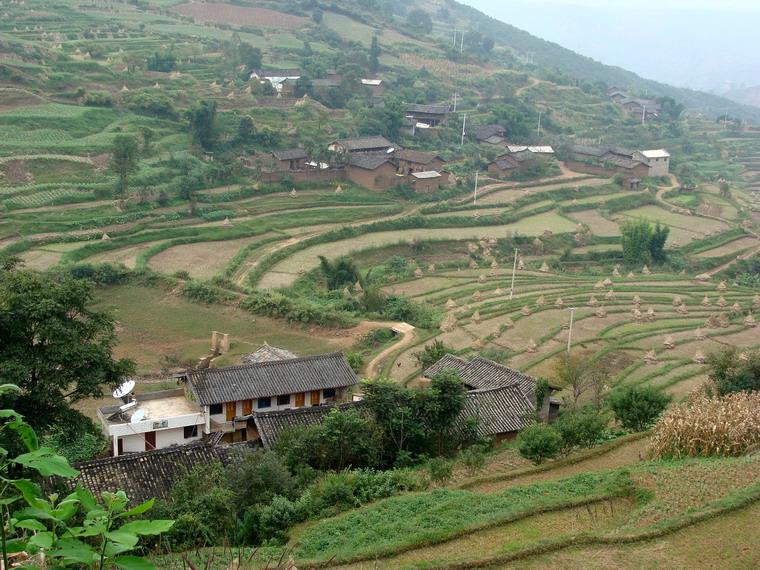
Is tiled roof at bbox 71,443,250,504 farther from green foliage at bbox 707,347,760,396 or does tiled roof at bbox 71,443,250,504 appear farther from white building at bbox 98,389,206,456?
green foliage at bbox 707,347,760,396

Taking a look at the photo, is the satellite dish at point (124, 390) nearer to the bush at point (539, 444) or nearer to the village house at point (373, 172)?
the bush at point (539, 444)

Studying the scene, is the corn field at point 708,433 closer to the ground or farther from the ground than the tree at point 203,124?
farther from the ground

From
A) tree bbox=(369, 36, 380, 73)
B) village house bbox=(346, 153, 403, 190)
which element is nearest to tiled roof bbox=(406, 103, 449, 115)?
tree bbox=(369, 36, 380, 73)

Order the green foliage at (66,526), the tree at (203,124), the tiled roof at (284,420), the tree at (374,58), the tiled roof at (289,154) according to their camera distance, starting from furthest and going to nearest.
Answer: the tree at (374,58)
the tiled roof at (289,154)
the tree at (203,124)
the tiled roof at (284,420)
the green foliage at (66,526)

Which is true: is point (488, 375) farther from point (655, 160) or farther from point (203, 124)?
point (655, 160)

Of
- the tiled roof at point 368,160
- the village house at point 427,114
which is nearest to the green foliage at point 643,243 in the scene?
the tiled roof at point 368,160

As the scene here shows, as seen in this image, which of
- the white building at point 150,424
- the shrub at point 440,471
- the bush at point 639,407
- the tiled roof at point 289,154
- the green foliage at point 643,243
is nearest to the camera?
the shrub at point 440,471
